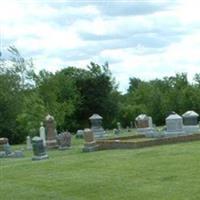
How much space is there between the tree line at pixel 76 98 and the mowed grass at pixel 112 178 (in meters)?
26.8

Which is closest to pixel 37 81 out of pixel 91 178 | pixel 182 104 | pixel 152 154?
pixel 182 104

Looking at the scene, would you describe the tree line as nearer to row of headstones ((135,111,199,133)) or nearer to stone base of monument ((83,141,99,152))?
row of headstones ((135,111,199,133))

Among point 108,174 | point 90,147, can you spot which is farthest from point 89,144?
point 108,174

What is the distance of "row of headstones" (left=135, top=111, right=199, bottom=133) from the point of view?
110 ft

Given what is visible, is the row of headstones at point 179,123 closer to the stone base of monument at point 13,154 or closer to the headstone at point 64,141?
the headstone at point 64,141

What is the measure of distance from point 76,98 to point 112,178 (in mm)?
53707

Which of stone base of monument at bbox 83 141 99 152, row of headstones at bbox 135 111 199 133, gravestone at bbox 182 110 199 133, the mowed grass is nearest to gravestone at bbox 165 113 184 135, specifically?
row of headstones at bbox 135 111 199 133

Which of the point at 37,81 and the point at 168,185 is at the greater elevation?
the point at 37,81

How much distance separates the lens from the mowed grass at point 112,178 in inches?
529

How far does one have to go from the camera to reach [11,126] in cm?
5091

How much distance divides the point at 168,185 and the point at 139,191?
0.80 meters

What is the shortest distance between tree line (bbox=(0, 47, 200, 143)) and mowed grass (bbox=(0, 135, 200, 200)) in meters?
26.8

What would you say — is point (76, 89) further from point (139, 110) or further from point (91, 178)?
point (91, 178)

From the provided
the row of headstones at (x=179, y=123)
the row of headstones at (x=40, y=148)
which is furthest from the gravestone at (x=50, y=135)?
the row of headstones at (x=40, y=148)
